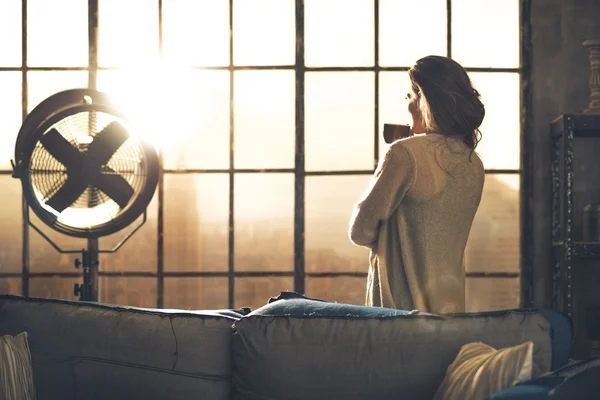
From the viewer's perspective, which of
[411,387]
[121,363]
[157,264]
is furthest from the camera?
[157,264]

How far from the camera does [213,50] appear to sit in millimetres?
4707

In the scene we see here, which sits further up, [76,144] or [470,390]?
[76,144]

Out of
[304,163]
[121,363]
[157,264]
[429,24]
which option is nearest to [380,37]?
[429,24]

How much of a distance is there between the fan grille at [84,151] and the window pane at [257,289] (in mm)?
1160

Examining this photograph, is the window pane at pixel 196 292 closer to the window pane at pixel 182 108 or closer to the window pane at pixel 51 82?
the window pane at pixel 182 108

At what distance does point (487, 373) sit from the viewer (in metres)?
1.75

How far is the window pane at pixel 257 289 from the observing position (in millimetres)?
4637

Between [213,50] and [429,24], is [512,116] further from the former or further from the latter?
[213,50]

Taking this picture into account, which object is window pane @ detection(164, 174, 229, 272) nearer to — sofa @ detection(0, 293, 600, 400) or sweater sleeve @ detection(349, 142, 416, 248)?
sweater sleeve @ detection(349, 142, 416, 248)

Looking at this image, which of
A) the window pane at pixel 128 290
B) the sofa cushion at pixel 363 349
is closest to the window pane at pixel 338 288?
the window pane at pixel 128 290

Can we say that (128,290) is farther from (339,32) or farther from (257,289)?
(339,32)

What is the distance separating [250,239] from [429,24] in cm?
144

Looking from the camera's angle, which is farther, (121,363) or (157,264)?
(157,264)

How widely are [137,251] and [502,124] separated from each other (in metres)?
1.97
